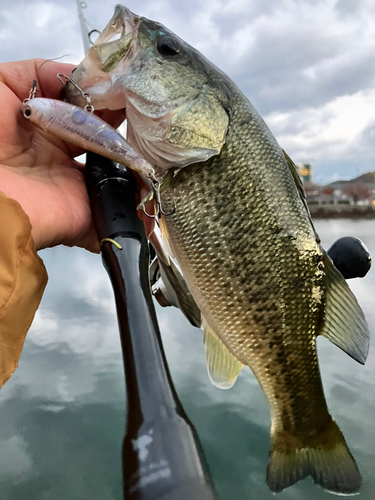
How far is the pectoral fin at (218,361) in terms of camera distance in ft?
3.73

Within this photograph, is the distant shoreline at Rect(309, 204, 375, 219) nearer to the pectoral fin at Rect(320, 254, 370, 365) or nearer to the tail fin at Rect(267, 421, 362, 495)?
the pectoral fin at Rect(320, 254, 370, 365)

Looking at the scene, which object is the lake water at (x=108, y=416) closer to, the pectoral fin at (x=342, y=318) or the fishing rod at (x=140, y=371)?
the pectoral fin at (x=342, y=318)

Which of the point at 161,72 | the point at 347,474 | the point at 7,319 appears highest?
the point at 161,72

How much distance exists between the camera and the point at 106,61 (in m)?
1.08

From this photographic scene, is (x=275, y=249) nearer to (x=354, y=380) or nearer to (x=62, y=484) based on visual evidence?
(x=62, y=484)

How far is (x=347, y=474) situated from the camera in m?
1.06

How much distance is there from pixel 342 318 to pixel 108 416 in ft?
7.34

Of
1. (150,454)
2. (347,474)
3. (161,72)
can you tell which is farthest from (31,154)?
(347,474)

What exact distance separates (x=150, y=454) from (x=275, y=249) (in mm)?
706

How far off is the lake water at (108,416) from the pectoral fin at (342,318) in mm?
1185

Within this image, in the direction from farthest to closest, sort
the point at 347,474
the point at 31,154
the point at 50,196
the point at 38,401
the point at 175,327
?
the point at 175,327
the point at 38,401
the point at 31,154
the point at 50,196
the point at 347,474

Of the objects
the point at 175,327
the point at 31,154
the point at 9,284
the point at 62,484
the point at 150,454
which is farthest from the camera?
the point at 175,327

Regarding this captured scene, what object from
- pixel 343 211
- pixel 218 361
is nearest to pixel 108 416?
pixel 218 361

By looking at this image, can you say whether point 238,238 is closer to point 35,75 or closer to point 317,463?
point 317,463
